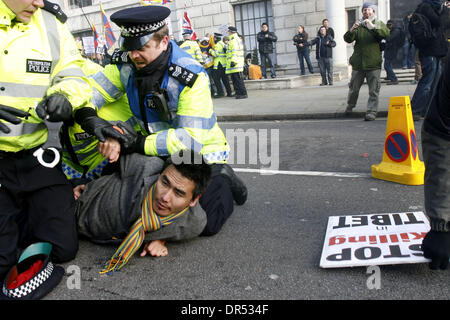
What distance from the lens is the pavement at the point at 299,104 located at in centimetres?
865

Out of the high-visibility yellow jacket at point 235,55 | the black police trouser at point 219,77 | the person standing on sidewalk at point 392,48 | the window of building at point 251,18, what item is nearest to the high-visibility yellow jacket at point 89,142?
the high-visibility yellow jacket at point 235,55

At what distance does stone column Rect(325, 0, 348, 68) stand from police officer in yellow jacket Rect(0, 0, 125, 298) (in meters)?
12.9

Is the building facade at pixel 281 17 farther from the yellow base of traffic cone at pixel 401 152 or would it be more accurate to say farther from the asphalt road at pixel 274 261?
the asphalt road at pixel 274 261

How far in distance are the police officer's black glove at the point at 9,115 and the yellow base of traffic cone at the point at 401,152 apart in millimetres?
3263

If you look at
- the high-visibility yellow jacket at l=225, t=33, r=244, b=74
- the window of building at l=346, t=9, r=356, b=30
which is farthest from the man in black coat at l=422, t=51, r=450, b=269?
the window of building at l=346, t=9, r=356, b=30

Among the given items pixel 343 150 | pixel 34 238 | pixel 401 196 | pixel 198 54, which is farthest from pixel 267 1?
pixel 34 238

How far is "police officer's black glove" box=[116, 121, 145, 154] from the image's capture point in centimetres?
273

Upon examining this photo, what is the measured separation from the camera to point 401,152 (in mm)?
4277

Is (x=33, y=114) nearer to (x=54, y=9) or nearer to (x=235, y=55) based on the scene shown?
(x=54, y=9)

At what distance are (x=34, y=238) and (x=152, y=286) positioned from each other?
2.88 ft

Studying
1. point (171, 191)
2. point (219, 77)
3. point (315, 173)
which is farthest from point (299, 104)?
point (171, 191)

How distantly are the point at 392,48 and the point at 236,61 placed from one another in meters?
4.70

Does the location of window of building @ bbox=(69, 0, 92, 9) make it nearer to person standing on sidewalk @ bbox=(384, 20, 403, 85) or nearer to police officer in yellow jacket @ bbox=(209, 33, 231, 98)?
police officer in yellow jacket @ bbox=(209, 33, 231, 98)

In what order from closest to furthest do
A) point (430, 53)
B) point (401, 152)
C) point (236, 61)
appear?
point (401, 152) < point (430, 53) < point (236, 61)
